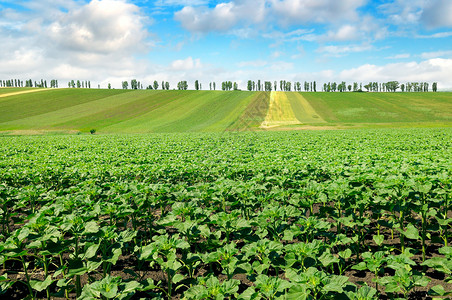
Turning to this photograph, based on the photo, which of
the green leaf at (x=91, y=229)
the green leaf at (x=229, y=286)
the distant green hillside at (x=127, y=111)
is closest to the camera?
the green leaf at (x=229, y=286)

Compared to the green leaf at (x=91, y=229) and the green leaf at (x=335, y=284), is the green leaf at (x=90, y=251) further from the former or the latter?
the green leaf at (x=335, y=284)

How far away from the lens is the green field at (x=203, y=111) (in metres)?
65.1

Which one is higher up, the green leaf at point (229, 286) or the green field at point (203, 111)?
the green field at point (203, 111)

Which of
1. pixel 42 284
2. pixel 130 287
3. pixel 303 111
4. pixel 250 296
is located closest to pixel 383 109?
pixel 303 111

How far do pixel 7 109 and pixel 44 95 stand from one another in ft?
78.1

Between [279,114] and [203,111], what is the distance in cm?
2441

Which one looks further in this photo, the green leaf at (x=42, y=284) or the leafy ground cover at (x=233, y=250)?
the green leaf at (x=42, y=284)

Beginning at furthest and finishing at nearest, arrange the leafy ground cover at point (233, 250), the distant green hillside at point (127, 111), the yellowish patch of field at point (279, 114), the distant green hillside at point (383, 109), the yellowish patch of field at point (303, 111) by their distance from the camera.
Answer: the yellowish patch of field at point (303, 111), the distant green hillside at point (383, 109), the yellowish patch of field at point (279, 114), the distant green hillside at point (127, 111), the leafy ground cover at point (233, 250)

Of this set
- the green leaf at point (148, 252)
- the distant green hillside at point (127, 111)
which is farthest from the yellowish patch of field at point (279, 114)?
the green leaf at point (148, 252)

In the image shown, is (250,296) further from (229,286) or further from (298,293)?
(298,293)

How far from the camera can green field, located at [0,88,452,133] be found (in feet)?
213

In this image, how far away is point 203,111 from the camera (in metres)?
83.2

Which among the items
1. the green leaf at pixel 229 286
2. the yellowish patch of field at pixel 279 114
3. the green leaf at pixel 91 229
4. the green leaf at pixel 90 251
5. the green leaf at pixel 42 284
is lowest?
the green leaf at pixel 42 284

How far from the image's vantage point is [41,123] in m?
68.3
